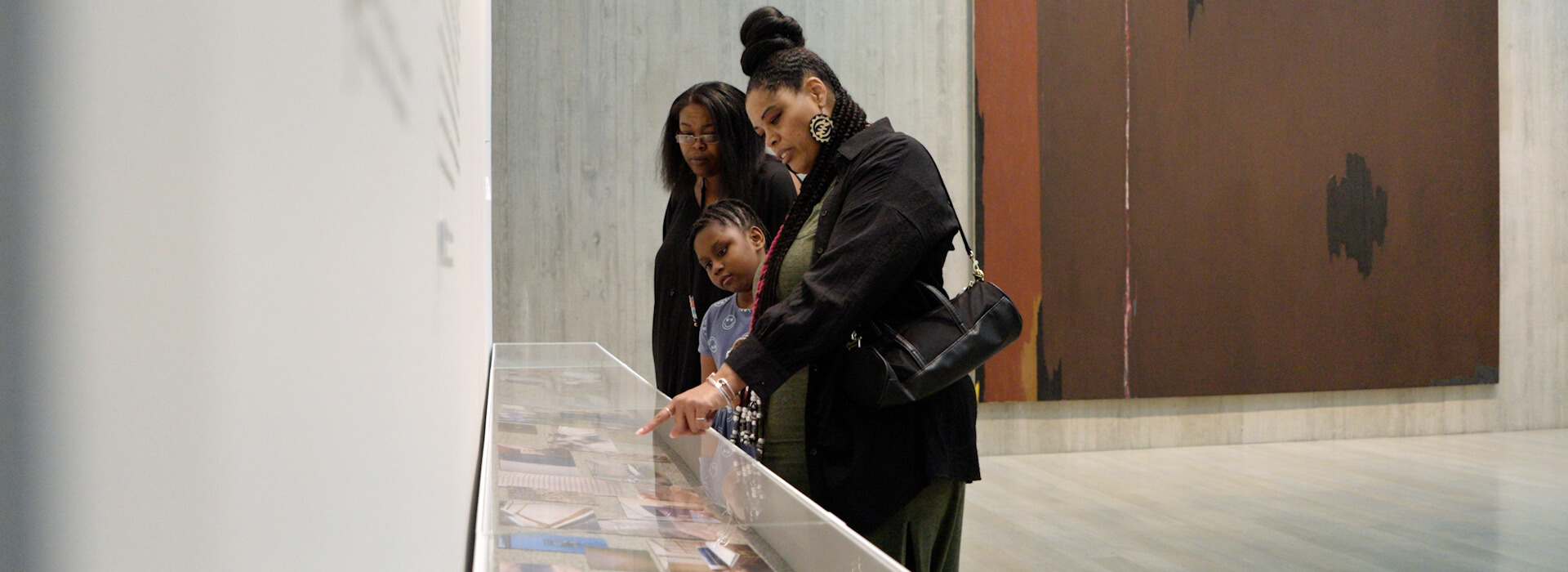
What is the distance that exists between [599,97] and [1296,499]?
3535 millimetres

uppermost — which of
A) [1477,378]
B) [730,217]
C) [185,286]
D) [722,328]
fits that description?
[730,217]

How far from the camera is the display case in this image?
0.75 metres

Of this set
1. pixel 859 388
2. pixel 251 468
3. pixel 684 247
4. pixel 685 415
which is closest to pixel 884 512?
pixel 859 388

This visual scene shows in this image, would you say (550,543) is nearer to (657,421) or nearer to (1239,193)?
(657,421)

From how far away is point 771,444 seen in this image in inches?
60.0

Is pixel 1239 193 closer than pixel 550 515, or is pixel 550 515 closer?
pixel 550 515

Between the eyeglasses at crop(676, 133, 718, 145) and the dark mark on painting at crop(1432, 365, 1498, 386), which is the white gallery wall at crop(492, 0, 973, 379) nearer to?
the eyeglasses at crop(676, 133, 718, 145)

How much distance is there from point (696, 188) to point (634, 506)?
147cm

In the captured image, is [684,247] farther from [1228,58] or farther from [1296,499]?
[1228,58]

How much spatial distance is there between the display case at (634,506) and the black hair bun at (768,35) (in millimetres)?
549

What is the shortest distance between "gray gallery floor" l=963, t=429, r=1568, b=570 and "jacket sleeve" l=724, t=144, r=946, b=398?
2.14m

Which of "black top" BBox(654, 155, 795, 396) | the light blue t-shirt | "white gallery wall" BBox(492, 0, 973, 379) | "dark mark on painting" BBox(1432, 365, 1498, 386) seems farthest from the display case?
"dark mark on painting" BBox(1432, 365, 1498, 386)

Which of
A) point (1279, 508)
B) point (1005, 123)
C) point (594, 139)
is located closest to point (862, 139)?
point (1279, 508)

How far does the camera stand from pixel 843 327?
1.33 metres
